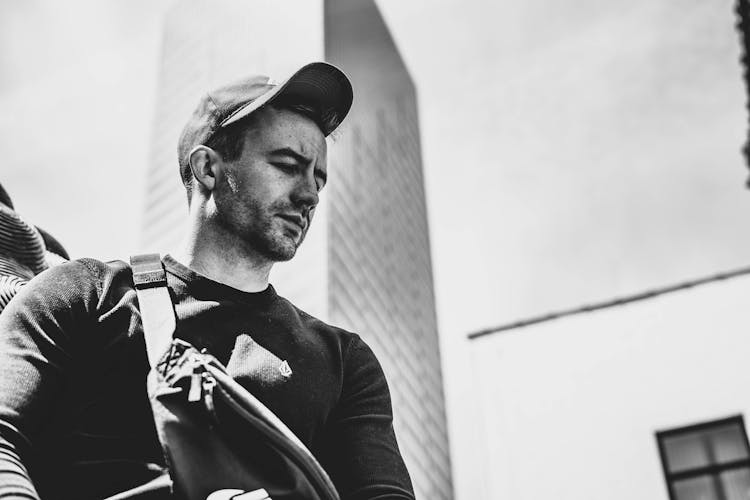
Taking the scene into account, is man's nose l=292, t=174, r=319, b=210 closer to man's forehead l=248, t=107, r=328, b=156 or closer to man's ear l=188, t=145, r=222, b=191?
man's forehead l=248, t=107, r=328, b=156

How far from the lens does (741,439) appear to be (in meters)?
13.5

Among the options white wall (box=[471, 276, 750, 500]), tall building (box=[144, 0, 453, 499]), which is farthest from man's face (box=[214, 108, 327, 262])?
→ tall building (box=[144, 0, 453, 499])

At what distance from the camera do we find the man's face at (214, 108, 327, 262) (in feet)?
6.98

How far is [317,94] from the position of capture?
7.36 feet

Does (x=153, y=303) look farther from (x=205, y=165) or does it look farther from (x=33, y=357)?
(x=205, y=165)

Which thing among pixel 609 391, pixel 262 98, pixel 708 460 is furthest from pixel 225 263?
pixel 609 391

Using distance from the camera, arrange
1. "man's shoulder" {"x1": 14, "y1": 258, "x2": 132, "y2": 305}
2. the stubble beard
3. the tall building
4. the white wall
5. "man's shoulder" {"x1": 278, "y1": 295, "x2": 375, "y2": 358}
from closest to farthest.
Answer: "man's shoulder" {"x1": 14, "y1": 258, "x2": 132, "y2": 305} → the stubble beard → "man's shoulder" {"x1": 278, "y1": 295, "x2": 375, "y2": 358} → the white wall → the tall building

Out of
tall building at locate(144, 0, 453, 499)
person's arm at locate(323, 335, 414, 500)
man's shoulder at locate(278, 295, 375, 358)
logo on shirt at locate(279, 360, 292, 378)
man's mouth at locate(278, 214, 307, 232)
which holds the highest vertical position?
tall building at locate(144, 0, 453, 499)

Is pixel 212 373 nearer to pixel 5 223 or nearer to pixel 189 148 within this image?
pixel 189 148

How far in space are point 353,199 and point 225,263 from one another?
25.2 meters

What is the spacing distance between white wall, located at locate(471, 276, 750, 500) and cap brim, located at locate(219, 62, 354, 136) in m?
12.4

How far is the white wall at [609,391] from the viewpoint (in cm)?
1380

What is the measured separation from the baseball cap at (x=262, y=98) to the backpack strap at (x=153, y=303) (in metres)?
0.32

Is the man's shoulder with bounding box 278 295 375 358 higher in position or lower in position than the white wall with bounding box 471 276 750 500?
lower
